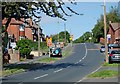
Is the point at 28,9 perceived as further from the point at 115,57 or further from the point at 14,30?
the point at 14,30

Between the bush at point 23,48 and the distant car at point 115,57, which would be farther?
the bush at point 23,48

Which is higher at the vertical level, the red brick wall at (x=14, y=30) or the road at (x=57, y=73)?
the red brick wall at (x=14, y=30)

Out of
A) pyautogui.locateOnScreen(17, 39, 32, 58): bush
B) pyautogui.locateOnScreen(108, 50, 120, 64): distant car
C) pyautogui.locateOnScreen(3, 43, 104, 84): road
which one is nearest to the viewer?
pyautogui.locateOnScreen(3, 43, 104, 84): road

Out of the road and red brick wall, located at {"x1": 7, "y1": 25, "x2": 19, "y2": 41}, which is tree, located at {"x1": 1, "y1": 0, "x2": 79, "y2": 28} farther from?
red brick wall, located at {"x1": 7, "y1": 25, "x2": 19, "y2": 41}

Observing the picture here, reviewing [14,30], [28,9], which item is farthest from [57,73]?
[14,30]

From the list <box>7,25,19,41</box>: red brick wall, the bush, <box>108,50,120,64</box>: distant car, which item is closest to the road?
<box>108,50,120,64</box>: distant car

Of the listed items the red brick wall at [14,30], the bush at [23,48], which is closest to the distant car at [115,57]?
the bush at [23,48]

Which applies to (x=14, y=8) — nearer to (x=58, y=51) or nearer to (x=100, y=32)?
(x=58, y=51)

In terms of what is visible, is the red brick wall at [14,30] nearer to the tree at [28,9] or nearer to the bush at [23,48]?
the bush at [23,48]

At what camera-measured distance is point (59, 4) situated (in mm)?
32500

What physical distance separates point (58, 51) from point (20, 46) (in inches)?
275

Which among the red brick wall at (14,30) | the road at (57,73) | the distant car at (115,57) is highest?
the red brick wall at (14,30)

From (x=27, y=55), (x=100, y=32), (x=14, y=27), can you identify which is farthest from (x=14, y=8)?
(x=100, y=32)

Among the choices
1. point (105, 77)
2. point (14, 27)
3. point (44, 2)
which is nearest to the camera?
point (105, 77)
